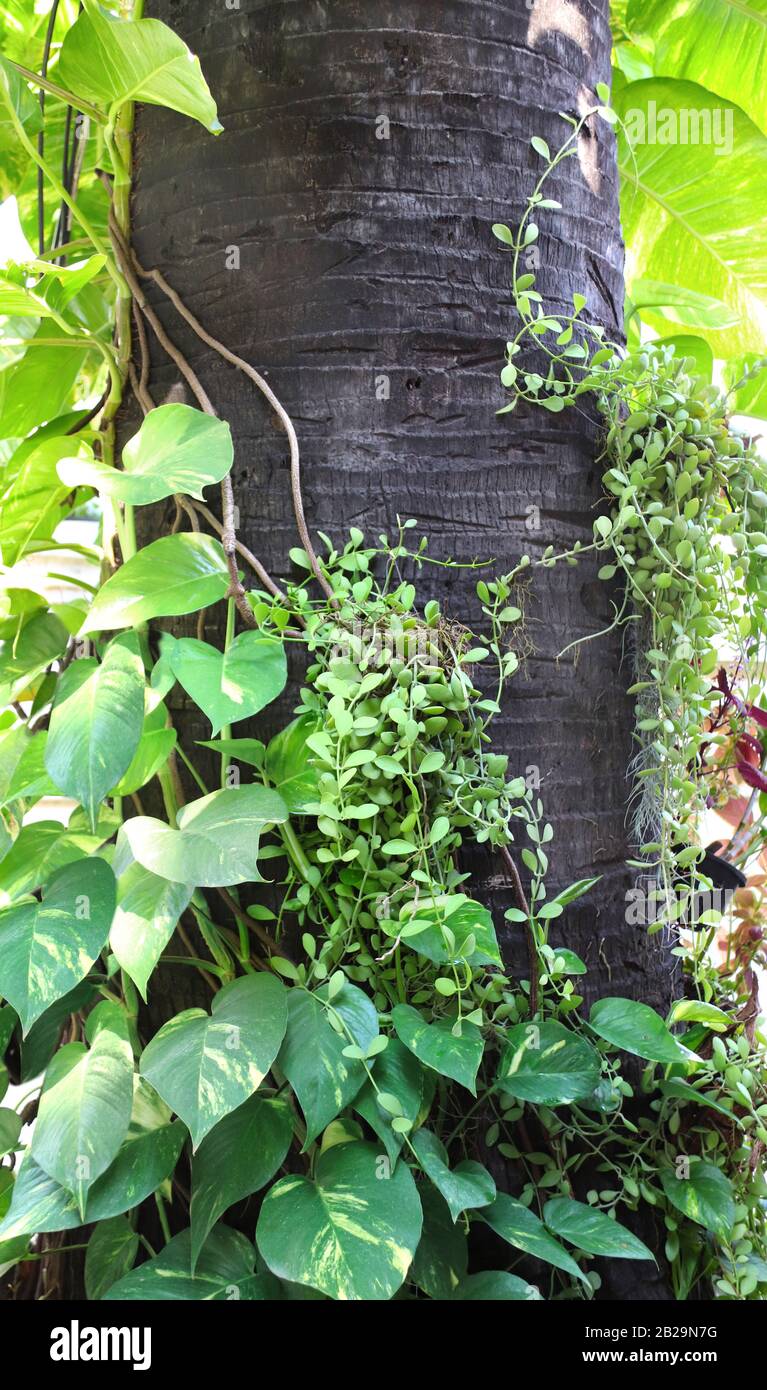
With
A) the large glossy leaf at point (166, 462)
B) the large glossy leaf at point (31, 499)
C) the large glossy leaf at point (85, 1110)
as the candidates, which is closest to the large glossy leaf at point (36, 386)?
the large glossy leaf at point (31, 499)

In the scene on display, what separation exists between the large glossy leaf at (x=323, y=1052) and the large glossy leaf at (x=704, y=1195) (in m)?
0.32

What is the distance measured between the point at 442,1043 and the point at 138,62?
0.81 meters

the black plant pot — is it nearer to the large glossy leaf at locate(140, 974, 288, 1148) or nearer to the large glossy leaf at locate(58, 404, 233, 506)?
the large glossy leaf at locate(140, 974, 288, 1148)

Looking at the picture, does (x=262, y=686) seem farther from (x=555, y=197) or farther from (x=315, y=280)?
(x=555, y=197)

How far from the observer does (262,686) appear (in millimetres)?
712

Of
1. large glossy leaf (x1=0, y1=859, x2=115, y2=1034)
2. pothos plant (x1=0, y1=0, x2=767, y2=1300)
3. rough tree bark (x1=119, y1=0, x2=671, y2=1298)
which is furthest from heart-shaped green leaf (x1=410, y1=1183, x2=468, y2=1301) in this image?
large glossy leaf (x1=0, y1=859, x2=115, y2=1034)

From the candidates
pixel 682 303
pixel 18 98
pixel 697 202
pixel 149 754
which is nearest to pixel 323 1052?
pixel 149 754

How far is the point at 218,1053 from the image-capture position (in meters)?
0.66

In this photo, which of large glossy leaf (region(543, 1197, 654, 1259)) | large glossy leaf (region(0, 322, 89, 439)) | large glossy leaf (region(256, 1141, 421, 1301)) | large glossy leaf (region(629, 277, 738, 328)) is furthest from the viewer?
large glossy leaf (region(629, 277, 738, 328))

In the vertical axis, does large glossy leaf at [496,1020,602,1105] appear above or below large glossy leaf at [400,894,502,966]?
below

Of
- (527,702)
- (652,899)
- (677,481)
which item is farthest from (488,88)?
(652,899)

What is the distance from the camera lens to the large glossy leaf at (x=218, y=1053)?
633mm

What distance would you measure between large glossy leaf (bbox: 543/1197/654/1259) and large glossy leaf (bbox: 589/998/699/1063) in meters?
0.13

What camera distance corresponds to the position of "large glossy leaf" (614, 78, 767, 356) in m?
1.46
